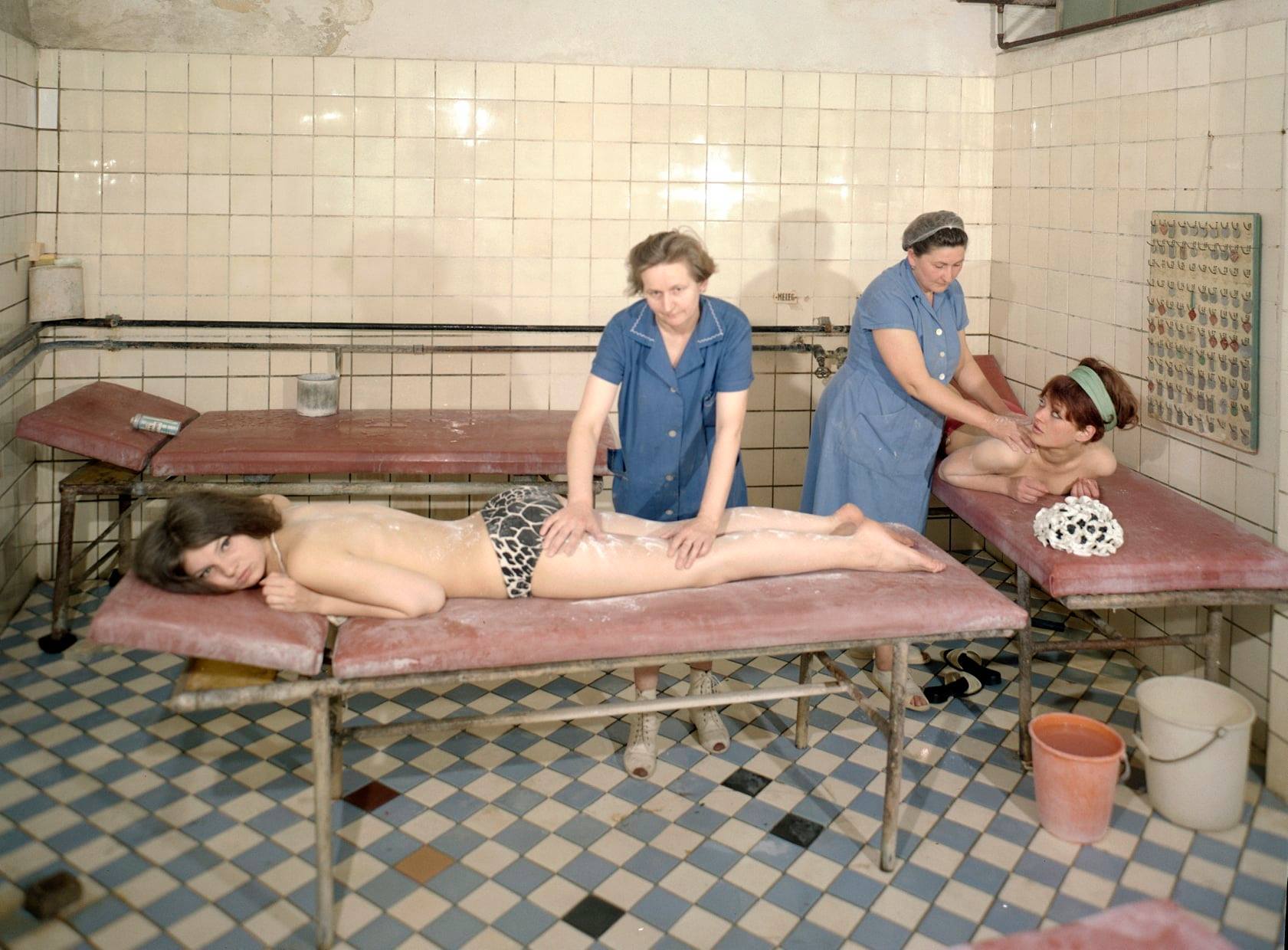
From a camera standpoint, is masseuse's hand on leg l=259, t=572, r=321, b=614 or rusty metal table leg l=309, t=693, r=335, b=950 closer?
rusty metal table leg l=309, t=693, r=335, b=950

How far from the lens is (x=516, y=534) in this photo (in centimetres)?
274

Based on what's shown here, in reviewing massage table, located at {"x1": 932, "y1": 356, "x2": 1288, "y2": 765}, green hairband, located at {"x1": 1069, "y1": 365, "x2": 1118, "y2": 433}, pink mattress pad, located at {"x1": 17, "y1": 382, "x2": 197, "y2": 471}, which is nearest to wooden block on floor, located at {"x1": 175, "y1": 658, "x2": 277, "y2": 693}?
pink mattress pad, located at {"x1": 17, "y1": 382, "x2": 197, "y2": 471}

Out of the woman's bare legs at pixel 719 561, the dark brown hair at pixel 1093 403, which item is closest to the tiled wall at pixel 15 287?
the woman's bare legs at pixel 719 561

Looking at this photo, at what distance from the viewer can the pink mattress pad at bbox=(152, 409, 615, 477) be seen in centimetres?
381

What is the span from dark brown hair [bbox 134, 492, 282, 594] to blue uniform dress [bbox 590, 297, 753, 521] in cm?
97

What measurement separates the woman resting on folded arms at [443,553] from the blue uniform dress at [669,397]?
0.24 m

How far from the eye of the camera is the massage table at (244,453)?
3.82 metres

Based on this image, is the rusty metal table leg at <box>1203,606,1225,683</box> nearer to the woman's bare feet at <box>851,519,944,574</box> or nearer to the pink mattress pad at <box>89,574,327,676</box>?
the woman's bare feet at <box>851,519,944,574</box>

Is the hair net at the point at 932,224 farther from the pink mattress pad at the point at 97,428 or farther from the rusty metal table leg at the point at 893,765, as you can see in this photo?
the pink mattress pad at the point at 97,428

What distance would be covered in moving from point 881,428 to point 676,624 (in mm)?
1389

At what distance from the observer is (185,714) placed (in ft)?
11.2

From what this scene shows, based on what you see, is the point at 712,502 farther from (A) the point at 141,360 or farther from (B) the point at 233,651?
(A) the point at 141,360

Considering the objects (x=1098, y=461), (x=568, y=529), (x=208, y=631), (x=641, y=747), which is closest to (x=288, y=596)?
(x=208, y=631)

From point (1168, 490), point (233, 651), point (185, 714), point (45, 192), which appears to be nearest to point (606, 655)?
point (233, 651)
